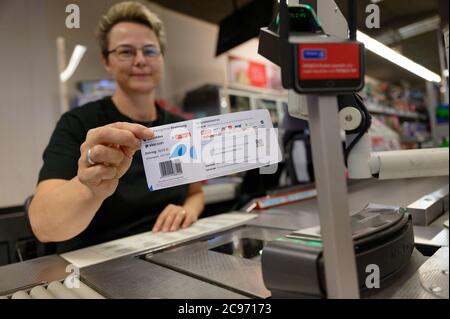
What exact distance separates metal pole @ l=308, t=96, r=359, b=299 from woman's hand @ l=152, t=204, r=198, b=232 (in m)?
0.71

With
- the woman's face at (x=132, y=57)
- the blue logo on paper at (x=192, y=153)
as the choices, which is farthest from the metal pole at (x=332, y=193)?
the woman's face at (x=132, y=57)

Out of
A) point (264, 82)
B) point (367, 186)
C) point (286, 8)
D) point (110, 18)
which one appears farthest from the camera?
point (264, 82)

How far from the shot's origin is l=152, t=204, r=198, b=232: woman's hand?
1.01m

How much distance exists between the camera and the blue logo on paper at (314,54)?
14.0 inches

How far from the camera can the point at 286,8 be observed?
396 mm

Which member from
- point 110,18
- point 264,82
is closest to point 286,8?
point 110,18

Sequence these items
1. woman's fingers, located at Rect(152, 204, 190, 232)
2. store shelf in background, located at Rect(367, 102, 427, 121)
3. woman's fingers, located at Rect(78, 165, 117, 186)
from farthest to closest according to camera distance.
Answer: store shelf in background, located at Rect(367, 102, 427, 121), woman's fingers, located at Rect(152, 204, 190, 232), woman's fingers, located at Rect(78, 165, 117, 186)

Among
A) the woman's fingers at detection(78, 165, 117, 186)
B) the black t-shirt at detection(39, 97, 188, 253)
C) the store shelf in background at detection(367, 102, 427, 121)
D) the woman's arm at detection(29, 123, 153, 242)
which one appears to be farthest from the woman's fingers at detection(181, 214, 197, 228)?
the store shelf in background at detection(367, 102, 427, 121)

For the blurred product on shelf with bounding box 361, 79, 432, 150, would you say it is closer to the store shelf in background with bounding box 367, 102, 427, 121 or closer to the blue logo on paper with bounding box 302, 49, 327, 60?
the store shelf in background with bounding box 367, 102, 427, 121

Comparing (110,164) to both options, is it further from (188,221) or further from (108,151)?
(188,221)

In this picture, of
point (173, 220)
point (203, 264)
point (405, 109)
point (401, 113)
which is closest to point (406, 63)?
point (203, 264)

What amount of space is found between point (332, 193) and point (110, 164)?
17.5 inches

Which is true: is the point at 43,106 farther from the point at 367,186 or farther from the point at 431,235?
the point at 431,235
